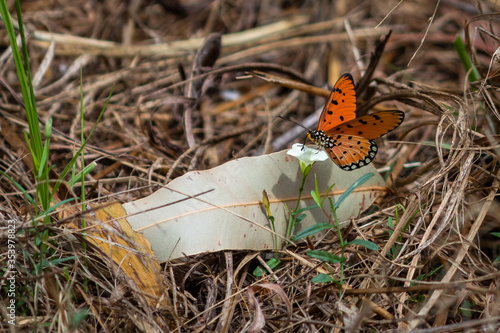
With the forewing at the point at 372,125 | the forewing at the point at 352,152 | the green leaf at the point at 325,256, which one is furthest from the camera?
the forewing at the point at 352,152

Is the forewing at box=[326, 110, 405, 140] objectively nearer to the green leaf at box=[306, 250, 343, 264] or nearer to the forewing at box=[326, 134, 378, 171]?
the forewing at box=[326, 134, 378, 171]

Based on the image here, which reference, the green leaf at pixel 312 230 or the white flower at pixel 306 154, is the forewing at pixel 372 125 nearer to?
the white flower at pixel 306 154

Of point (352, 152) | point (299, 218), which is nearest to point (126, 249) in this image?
point (299, 218)

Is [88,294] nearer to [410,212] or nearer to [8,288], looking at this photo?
[8,288]

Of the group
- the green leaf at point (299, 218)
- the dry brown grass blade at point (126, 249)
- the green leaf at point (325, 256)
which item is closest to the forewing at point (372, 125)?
the green leaf at point (299, 218)

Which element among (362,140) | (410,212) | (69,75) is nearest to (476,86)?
(362,140)

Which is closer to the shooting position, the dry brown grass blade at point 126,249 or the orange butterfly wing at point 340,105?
the dry brown grass blade at point 126,249

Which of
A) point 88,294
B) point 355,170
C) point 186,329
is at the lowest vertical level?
point 186,329
